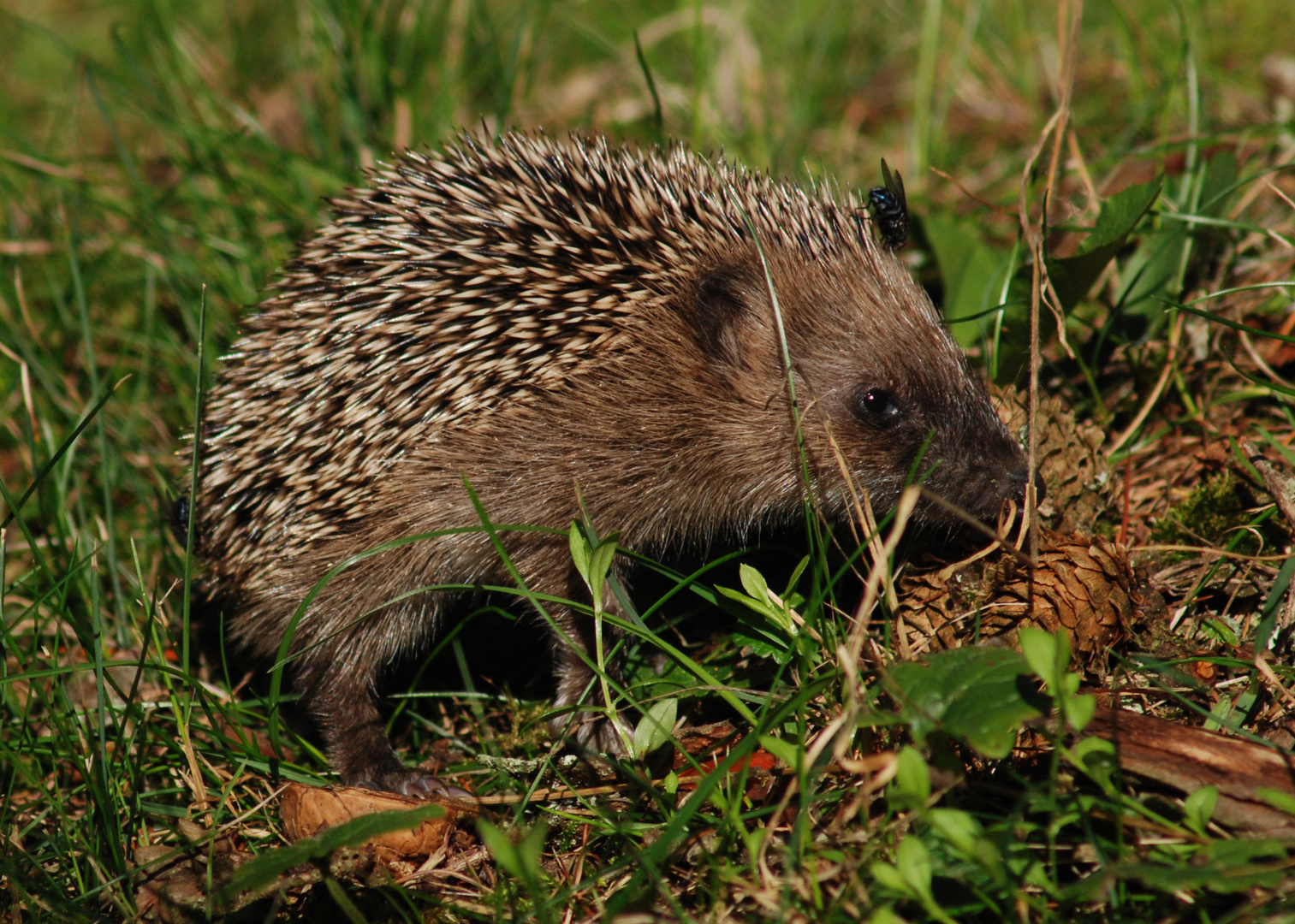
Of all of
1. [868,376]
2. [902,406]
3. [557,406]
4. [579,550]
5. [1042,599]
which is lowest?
[1042,599]

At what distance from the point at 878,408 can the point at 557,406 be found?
50.3 inches

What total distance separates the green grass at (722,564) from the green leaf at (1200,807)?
1 centimetres

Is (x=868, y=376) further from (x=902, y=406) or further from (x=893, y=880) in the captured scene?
(x=893, y=880)

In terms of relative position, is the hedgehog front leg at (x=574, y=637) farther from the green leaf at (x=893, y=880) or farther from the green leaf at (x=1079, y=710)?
the green leaf at (x=1079, y=710)

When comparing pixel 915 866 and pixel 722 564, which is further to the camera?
pixel 722 564

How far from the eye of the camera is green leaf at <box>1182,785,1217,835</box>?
2.66 m

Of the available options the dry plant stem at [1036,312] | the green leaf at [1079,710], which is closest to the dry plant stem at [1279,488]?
the dry plant stem at [1036,312]

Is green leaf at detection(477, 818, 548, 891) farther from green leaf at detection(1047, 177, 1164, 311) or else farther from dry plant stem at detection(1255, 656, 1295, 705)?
green leaf at detection(1047, 177, 1164, 311)

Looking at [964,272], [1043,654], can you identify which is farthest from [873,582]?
[964,272]

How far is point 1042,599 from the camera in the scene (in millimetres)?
3605

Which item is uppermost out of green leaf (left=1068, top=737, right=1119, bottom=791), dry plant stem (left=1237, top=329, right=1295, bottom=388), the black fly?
the black fly

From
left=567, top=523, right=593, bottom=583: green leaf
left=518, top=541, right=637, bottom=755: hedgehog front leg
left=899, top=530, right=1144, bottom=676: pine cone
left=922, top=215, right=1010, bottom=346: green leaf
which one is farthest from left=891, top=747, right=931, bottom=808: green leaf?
left=922, top=215, right=1010, bottom=346: green leaf

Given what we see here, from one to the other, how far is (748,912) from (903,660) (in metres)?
0.96

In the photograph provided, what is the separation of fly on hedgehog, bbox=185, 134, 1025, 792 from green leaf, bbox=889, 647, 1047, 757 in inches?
44.4
